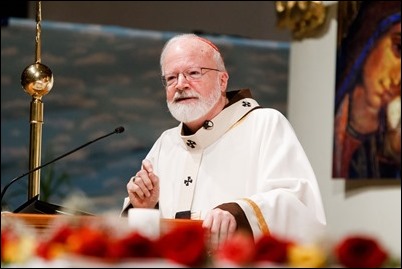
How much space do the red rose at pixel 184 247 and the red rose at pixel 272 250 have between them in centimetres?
13

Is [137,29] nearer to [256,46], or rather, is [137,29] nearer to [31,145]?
[256,46]

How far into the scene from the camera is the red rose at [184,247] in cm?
219

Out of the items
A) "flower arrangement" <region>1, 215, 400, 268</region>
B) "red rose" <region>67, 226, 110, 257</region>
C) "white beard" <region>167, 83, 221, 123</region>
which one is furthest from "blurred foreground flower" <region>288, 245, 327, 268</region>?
"white beard" <region>167, 83, 221, 123</region>

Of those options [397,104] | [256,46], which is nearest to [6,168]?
[256,46]

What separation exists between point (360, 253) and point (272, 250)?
187 mm

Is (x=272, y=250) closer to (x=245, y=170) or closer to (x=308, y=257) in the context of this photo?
(x=308, y=257)

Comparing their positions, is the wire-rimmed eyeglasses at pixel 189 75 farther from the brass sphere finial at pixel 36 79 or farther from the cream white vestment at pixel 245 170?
the brass sphere finial at pixel 36 79

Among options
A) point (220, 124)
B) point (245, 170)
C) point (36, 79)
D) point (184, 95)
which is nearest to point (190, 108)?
point (184, 95)

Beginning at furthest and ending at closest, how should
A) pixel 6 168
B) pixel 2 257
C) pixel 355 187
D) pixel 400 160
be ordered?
pixel 6 168, pixel 355 187, pixel 400 160, pixel 2 257

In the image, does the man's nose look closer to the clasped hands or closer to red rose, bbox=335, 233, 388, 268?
the clasped hands

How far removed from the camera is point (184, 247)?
221 centimetres

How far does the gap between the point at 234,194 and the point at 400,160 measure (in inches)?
131

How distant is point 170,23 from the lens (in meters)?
11.1

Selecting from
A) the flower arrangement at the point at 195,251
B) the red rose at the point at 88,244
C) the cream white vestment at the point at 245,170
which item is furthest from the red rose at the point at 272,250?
the cream white vestment at the point at 245,170
